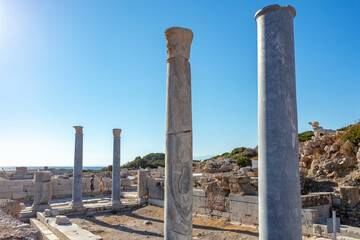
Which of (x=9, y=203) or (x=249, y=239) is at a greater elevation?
(x=9, y=203)

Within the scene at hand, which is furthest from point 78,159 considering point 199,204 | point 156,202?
point 199,204

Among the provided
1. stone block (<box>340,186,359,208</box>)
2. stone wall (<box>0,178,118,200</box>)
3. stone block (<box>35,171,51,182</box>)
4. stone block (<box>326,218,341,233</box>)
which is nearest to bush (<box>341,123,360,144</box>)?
stone block (<box>340,186,359,208</box>)

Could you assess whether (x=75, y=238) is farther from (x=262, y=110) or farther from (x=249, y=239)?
(x=262, y=110)

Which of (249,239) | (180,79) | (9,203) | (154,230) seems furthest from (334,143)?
(9,203)

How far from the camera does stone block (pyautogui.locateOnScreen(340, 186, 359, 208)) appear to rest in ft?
29.3

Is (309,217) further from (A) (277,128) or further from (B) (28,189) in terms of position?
(B) (28,189)

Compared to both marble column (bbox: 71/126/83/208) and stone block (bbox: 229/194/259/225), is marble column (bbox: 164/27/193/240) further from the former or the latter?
marble column (bbox: 71/126/83/208)

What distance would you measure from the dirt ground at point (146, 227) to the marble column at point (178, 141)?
4.47m

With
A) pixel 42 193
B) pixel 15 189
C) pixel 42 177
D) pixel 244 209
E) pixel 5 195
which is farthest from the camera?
pixel 15 189

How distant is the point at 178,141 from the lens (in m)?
4.58

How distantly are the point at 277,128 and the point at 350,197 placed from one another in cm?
784

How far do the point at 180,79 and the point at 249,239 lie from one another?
5.79 m

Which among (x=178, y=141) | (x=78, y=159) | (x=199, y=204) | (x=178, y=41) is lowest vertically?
(x=199, y=204)

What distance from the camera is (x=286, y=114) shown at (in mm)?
2990
